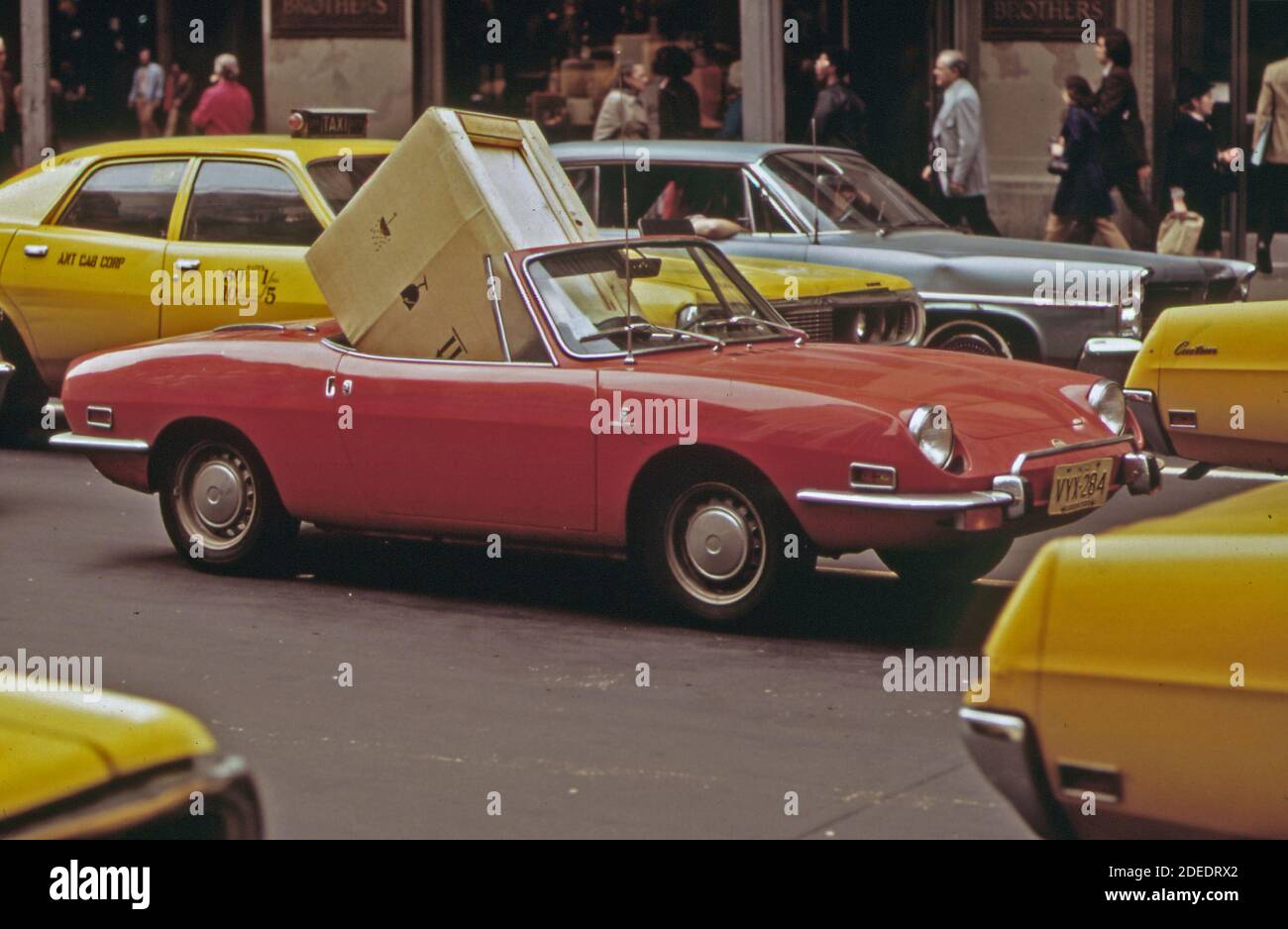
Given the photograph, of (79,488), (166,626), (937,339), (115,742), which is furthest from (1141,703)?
(937,339)

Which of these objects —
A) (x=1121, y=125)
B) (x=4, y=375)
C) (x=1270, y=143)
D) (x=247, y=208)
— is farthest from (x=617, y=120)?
(x=4, y=375)

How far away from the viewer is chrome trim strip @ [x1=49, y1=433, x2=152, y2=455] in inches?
342

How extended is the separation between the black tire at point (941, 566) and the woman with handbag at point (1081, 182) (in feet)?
29.0

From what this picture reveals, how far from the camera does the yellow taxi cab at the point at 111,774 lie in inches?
115

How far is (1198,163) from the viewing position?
59.5 feet

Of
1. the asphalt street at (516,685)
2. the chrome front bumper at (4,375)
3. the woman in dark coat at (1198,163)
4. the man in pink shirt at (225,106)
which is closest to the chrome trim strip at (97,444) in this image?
the asphalt street at (516,685)

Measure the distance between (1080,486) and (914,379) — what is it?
2.12ft

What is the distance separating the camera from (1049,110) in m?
20.3

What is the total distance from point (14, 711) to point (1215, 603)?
189 centimetres

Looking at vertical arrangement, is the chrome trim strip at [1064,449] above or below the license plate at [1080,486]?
above

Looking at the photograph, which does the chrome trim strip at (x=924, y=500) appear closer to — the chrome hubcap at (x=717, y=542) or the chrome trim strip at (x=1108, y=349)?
the chrome hubcap at (x=717, y=542)

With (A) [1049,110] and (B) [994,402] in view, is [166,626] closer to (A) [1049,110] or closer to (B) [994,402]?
(B) [994,402]

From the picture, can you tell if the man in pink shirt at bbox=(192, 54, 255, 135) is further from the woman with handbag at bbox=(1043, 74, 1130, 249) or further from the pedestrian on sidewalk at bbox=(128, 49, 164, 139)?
the woman with handbag at bbox=(1043, 74, 1130, 249)
